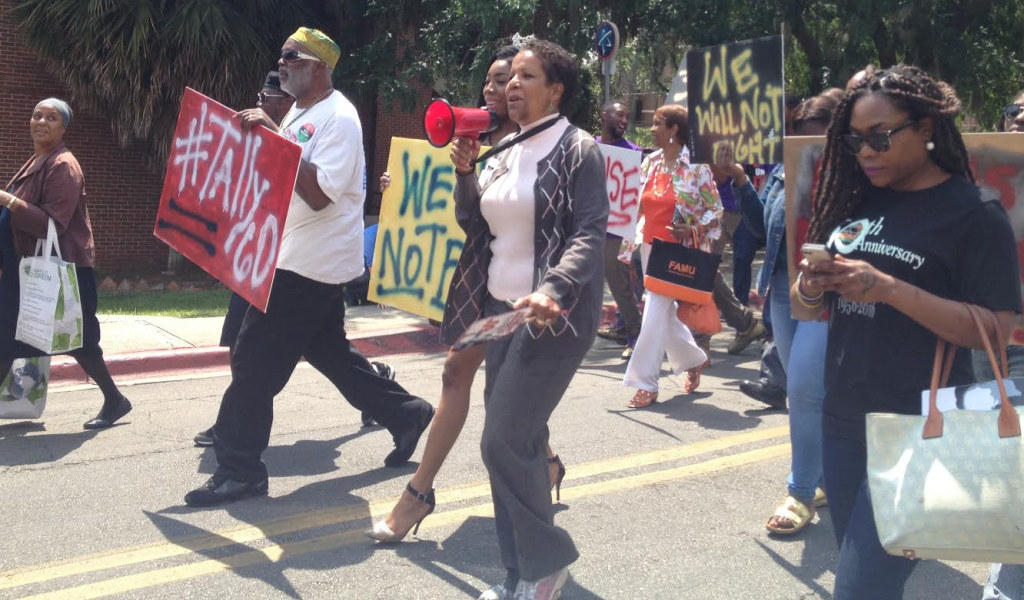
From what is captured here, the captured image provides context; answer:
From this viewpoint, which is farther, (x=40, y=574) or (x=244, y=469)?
(x=244, y=469)

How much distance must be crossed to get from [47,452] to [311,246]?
2041 millimetres

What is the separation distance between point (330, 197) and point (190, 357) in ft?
14.0

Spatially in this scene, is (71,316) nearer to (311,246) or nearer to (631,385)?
(311,246)

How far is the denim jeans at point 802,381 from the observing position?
4.07 metres

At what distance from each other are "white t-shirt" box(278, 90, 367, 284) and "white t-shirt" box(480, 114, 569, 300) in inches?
39.1

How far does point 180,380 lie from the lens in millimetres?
7738

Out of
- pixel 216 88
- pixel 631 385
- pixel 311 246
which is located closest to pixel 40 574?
pixel 311 246

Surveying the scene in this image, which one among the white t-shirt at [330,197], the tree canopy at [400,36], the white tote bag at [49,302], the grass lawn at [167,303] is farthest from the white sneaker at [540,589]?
the tree canopy at [400,36]

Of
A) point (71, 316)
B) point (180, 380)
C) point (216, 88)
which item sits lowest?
point (180, 380)

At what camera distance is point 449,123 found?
372 centimetres

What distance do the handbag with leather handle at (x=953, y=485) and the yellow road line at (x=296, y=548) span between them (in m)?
2.42

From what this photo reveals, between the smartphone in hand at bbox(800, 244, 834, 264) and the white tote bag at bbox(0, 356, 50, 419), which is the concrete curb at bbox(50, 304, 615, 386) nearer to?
the white tote bag at bbox(0, 356, 50, 419)

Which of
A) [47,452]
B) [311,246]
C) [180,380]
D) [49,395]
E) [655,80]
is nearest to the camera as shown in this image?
[311,246]

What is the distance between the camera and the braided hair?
8.57 feet
